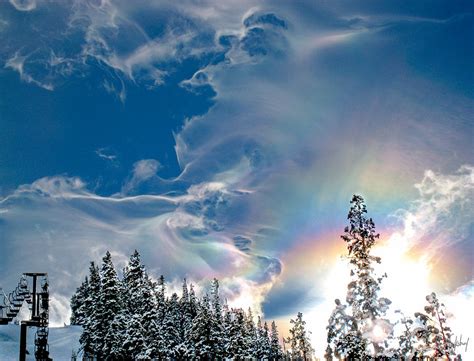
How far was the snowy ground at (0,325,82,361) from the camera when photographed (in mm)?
91006

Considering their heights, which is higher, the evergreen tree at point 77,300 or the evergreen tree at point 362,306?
the evergreen tree at point 77,300

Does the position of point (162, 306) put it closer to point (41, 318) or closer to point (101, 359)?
point (101, 359)

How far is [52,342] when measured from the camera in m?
104

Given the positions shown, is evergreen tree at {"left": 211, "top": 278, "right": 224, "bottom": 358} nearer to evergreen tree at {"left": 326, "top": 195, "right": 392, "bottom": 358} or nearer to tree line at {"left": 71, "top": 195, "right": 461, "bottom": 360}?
tree line at {"left": 71, "top": 195, "right": 461, "bottom": 360}

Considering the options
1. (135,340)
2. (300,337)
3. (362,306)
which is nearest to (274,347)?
(300,337)

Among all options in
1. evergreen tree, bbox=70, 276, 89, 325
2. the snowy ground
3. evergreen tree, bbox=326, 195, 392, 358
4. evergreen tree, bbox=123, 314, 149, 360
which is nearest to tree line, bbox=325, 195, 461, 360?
evergreen tree, bbox=326, 195, 392, 358

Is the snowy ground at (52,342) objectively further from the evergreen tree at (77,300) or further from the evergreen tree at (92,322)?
the evergreen tree at (92,322)

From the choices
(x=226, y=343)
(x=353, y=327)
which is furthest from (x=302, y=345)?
(x=353, y=327)

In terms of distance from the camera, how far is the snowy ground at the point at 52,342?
9101 centimetres

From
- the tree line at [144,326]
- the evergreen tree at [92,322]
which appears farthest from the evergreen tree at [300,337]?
the evergreen tree at [92,322]

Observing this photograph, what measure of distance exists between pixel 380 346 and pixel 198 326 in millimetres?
56207

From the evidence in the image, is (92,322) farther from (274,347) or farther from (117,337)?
(274,347)

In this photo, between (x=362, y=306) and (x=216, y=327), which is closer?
(x=362, y=306)

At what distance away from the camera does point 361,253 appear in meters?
35.5
